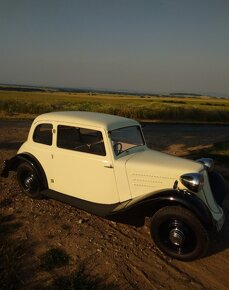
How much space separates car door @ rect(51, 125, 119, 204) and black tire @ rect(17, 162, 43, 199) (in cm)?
49

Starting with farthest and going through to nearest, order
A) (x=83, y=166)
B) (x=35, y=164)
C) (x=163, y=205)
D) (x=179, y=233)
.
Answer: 1. (x=35, y=164)
2. (x=83, y=166)
3. (x=163, y=205)
4. (x=179, y=233)

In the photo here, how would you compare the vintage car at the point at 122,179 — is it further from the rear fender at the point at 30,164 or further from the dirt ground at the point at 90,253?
the dirt ground at the point at 90,253

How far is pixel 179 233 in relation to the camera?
453 centimetres

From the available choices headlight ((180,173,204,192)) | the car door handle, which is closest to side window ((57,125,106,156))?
the car door handle

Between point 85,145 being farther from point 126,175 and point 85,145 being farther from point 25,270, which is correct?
point 25,270

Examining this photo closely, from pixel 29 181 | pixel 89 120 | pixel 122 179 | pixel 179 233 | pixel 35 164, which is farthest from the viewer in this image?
pixel 29 181

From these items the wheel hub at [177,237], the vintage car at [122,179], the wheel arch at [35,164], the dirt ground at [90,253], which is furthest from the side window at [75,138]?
the wheel hub at [177,237]

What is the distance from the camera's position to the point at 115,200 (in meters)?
5.27

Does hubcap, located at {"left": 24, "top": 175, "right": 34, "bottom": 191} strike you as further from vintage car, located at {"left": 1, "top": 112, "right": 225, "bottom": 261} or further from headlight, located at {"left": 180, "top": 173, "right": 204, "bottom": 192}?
headlight, located at {"left": 180, "top": 173, "right": 204, "bottom": 192}

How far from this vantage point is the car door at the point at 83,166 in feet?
17.3

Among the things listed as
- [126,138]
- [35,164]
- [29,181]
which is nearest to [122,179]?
[126,138]

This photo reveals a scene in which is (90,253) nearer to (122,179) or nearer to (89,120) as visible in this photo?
(122,179)

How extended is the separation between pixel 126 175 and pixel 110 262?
1448 mm

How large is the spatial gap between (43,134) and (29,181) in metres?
1.11
